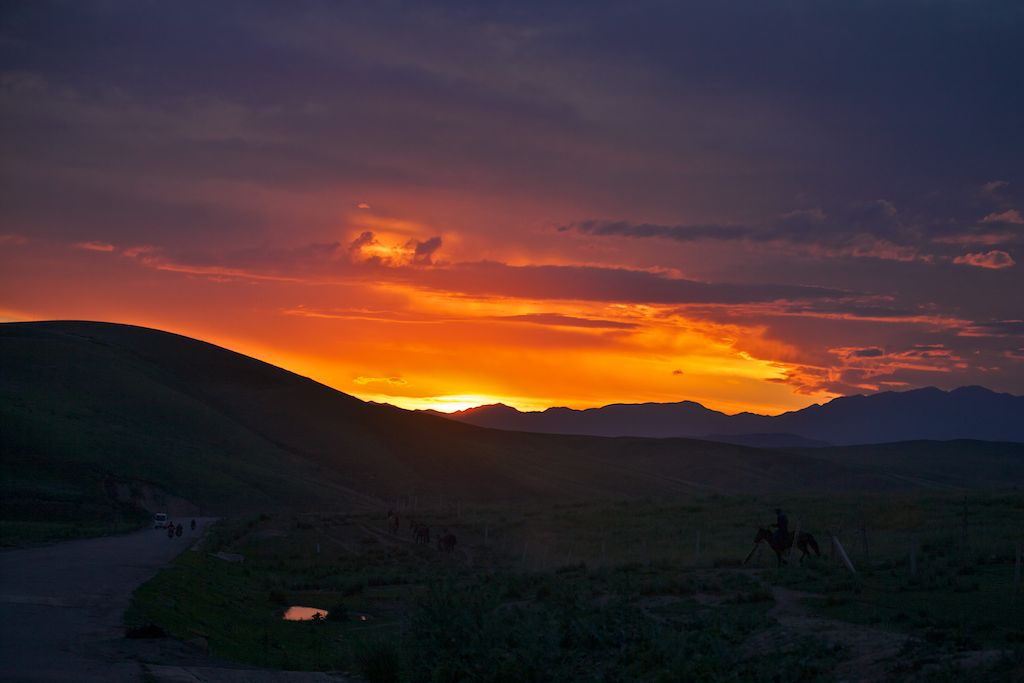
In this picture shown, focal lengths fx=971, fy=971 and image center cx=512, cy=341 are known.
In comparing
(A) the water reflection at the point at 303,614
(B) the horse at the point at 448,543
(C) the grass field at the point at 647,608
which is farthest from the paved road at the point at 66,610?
(B) the horse at the point at 448,543

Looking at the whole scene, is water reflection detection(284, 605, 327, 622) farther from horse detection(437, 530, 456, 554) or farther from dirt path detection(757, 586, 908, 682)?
horse detection(437, 530, 456, 554)

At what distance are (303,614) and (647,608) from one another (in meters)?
11.2

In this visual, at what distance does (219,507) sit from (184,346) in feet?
292

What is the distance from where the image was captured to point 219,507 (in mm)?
82250

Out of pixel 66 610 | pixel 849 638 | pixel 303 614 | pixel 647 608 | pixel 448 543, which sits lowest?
pixel 303 614

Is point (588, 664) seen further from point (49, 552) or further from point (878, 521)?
point (878, 521)

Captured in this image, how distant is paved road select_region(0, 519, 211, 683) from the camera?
13.9 meters

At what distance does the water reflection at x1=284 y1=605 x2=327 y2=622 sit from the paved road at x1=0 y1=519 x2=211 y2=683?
13.7 ft

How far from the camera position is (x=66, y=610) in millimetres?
A: 19469

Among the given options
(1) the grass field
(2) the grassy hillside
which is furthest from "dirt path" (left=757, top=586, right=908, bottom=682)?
(2) the grassy hillside

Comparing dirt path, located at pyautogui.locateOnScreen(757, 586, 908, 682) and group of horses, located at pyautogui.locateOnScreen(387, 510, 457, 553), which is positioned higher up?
dirt path, located at pyautogui.locateOnScreen(757, 586, 908, 682)

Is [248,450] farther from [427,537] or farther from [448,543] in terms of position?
[448,543]

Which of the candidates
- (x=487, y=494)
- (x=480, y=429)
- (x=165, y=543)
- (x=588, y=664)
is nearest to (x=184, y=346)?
(x=480, y=429)

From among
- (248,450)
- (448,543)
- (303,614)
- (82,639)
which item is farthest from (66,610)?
(248,450)
